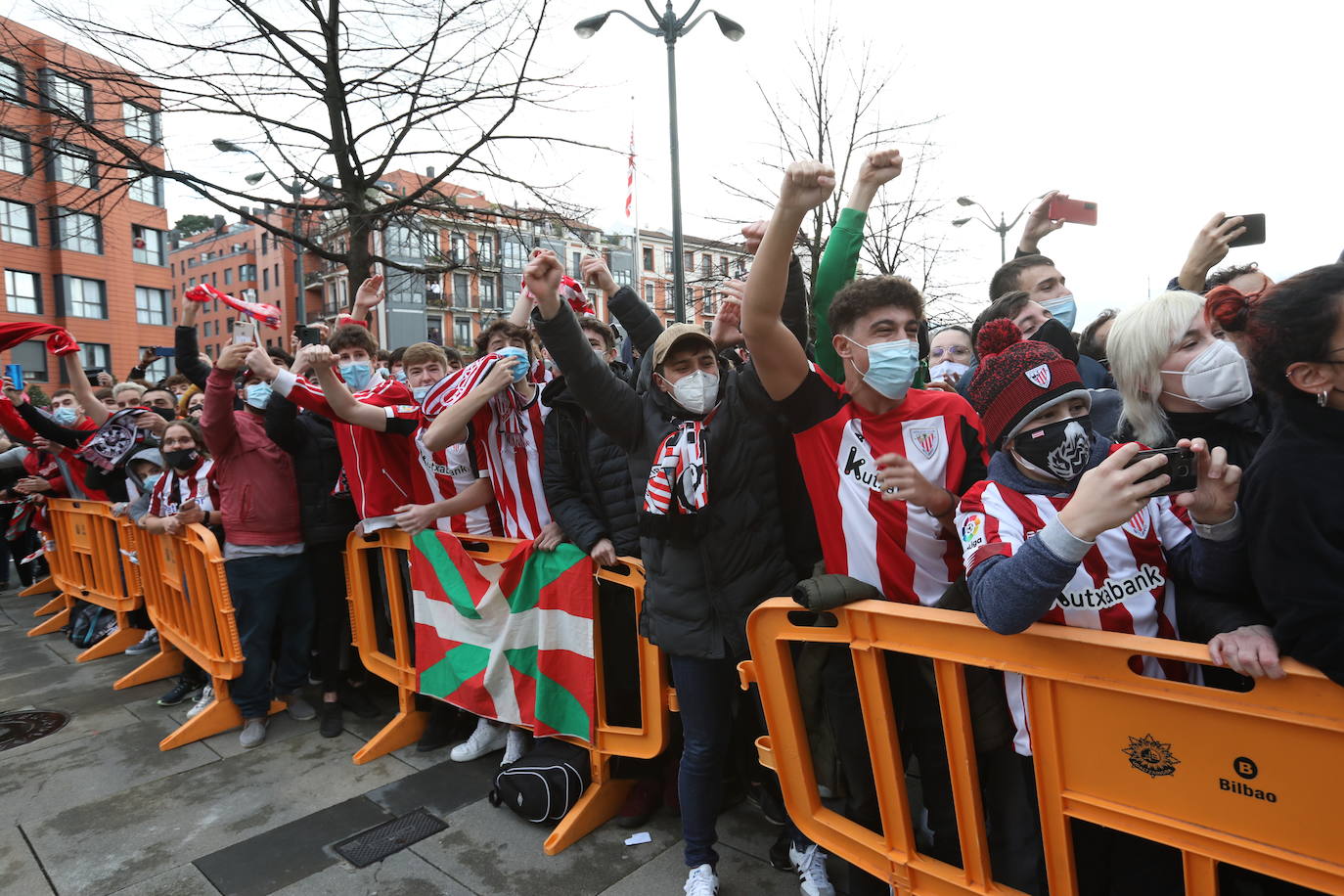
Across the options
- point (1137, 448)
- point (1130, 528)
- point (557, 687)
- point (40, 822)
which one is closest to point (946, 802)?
point (1130, 528)

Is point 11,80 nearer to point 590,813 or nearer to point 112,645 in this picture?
point 112,645

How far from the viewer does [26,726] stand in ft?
16.2

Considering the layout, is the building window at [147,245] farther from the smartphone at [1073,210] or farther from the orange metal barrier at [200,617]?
the smartphone at [1073,210]

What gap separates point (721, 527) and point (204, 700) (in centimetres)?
409

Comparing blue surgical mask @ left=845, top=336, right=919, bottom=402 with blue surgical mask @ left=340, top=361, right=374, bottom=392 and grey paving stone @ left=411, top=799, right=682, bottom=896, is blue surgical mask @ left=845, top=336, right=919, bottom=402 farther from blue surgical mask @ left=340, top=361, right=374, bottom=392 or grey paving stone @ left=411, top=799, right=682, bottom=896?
blue surgical mask @ left=340, top=361, right=374, bottom=392

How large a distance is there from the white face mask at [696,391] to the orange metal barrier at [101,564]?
5185 mm

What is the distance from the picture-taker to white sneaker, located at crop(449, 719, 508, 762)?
4051 mm

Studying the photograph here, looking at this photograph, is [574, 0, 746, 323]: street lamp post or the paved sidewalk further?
[574, 0, 746, 323]: street lamp post

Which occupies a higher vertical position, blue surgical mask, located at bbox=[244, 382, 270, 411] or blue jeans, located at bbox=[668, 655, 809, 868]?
blue surgical mask, located at bbox=[244, 382, 270, 411]

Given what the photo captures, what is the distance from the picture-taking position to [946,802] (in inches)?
87.9

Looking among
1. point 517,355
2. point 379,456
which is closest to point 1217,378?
point 517,355

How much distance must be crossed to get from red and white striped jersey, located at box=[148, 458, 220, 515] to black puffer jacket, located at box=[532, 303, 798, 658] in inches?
131

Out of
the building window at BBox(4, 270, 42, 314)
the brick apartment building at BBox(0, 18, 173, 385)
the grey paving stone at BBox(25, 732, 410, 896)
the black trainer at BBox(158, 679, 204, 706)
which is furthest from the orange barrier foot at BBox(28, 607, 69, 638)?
the building window at BBox(4, 270, 42, 314)

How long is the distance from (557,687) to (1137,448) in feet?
8.91
